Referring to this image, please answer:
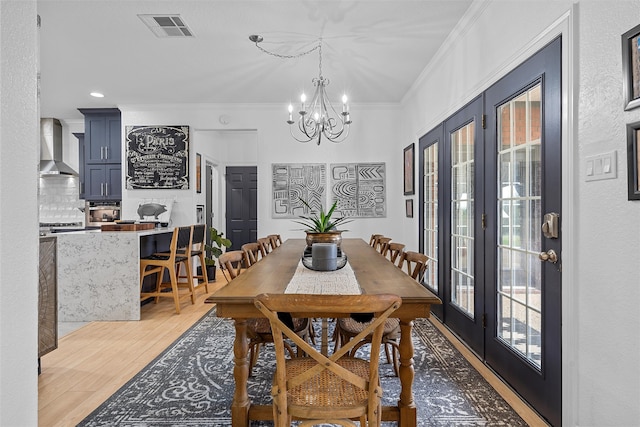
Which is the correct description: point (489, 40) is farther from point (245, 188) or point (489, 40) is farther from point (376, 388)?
point (245, 188)

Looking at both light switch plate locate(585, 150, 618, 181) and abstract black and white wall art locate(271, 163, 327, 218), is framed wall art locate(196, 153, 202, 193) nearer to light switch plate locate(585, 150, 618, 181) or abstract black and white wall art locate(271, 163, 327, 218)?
abstract black and white wall art locate(271, 163, 327, 218)

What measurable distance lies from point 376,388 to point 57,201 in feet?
23.4

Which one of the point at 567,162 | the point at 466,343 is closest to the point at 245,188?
the point at 466,343

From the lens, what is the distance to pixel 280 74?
14.2 feet

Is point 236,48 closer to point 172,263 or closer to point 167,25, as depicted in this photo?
point 167,25

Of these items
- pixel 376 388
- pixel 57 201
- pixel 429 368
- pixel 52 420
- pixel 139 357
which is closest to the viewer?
pixel 376 388

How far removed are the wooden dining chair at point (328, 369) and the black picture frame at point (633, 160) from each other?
96 centimetres

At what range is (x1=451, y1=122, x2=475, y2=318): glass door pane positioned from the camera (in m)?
3.04

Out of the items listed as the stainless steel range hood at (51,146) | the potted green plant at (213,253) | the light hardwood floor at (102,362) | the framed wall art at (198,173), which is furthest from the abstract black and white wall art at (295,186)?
the stainless steel range hood at (51,146)

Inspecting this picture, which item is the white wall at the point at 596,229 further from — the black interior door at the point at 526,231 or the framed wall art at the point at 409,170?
the framed wall art at the point at 409,170

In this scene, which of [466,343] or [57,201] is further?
[57,201]

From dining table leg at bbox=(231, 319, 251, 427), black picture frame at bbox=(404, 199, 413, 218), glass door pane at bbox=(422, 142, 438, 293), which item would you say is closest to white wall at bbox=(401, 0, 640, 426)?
dining table leg at bbox=(231, 319, 251, 427)

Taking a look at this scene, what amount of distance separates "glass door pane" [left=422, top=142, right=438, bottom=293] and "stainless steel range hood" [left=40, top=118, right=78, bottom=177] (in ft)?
18.6

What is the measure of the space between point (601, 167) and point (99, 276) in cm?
410
